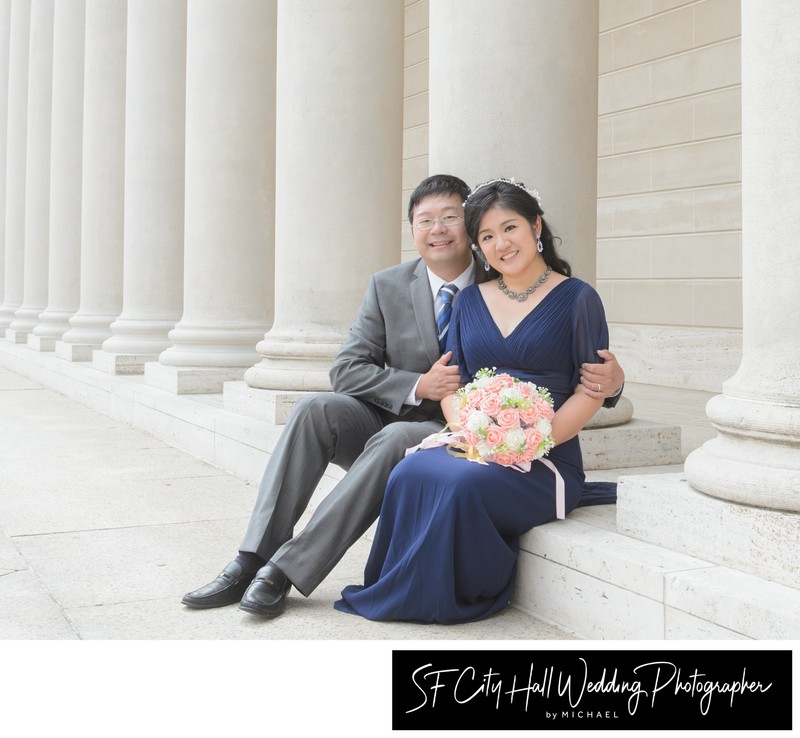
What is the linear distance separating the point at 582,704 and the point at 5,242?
1862 inches

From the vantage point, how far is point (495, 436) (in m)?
8.96

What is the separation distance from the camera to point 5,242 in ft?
161

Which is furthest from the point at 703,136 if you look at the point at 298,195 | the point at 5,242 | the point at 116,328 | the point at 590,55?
the point at 5,242

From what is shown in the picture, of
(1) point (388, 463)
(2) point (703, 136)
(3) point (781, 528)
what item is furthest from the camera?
(2) point (703, 136)

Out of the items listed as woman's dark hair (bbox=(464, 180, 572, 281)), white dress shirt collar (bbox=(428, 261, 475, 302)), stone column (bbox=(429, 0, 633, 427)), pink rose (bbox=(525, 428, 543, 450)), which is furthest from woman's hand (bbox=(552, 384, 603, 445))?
stone column (bbox=(429, 0, 633, 427))

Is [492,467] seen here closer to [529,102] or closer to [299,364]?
[529,102]

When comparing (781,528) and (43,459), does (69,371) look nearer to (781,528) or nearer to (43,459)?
(43,459)

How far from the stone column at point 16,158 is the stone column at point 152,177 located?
21.4m

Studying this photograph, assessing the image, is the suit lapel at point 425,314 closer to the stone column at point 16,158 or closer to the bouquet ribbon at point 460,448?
the bouquet ribbon at point 460,448

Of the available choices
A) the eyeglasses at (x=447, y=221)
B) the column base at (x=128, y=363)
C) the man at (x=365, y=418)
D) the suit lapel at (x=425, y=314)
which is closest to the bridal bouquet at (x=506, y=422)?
the man at (x=365, y=418)

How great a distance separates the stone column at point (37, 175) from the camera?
41.1 metres

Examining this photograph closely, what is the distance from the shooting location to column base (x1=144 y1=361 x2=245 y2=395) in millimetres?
21812

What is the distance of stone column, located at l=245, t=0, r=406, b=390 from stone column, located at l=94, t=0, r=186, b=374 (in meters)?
10.3

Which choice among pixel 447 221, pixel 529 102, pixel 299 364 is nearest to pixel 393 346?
pixel 447 221
